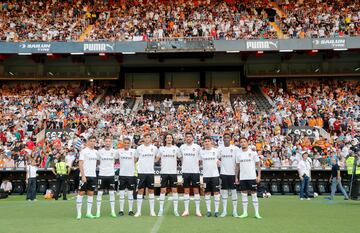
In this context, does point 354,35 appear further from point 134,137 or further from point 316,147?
point 134,137

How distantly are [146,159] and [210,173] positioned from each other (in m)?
1.88

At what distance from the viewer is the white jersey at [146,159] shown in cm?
1183

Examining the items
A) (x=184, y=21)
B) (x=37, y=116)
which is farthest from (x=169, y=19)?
(x=37, y=116)

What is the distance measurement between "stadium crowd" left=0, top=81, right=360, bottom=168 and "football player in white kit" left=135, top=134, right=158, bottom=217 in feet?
35.5

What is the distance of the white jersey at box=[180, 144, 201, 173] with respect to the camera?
11695 mm

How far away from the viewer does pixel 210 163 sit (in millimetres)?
11586

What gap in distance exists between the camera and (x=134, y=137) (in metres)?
26.4

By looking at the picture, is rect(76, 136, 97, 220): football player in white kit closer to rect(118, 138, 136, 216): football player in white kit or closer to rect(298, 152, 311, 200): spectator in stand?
rect(118, 138, 136, 216): football player in white kit

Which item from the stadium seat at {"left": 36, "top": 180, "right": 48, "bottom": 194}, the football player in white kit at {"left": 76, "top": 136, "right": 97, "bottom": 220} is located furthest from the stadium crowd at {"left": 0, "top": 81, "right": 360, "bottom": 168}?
the football player in white kit at {"left": 76, "top": 136, "right": 97, "bottom": 220}

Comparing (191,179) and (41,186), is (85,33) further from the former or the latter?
(191,179)

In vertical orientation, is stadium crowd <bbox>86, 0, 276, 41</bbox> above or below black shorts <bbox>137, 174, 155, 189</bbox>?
above

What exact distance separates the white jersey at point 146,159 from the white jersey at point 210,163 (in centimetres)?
145

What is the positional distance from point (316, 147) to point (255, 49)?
10497 mm

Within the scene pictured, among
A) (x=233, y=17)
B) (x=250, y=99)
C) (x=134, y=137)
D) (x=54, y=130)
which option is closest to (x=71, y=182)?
(x=134, y=137)
